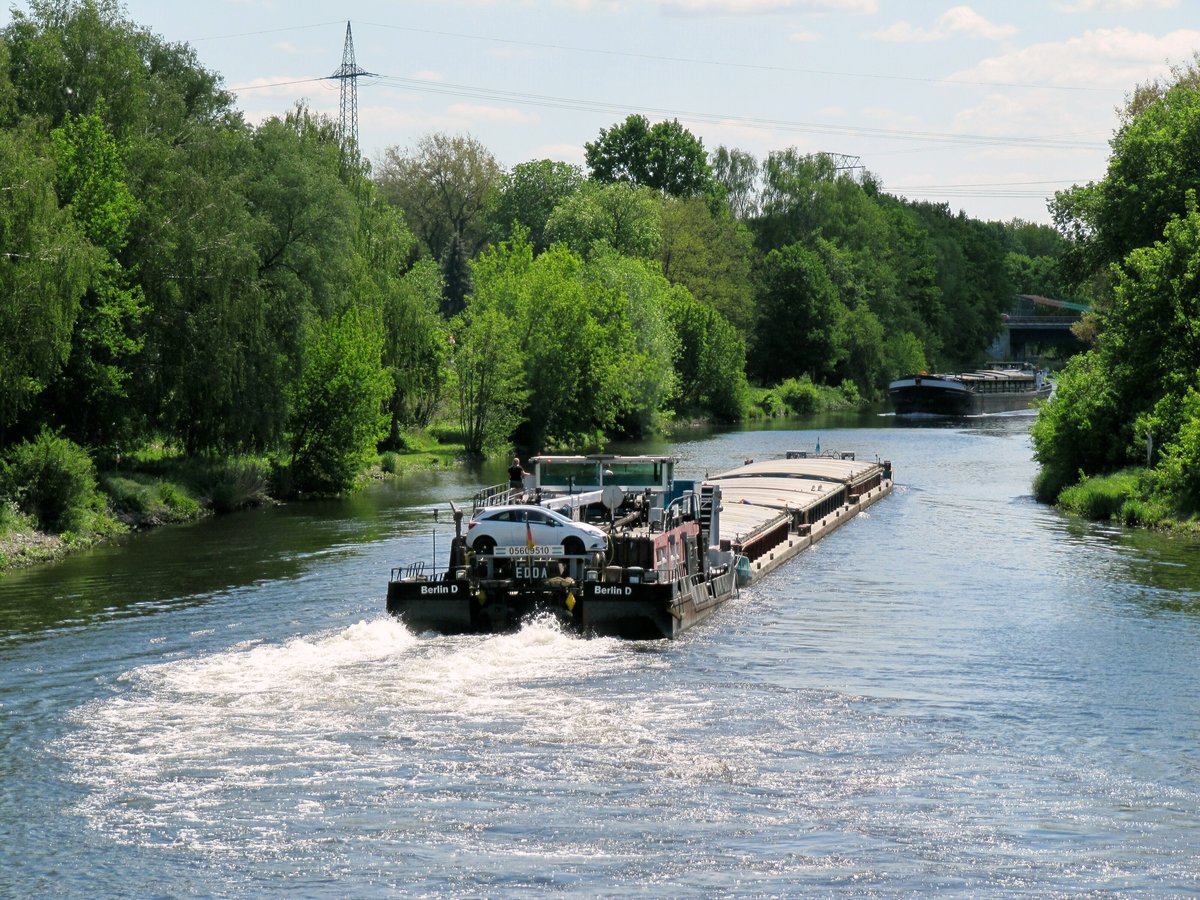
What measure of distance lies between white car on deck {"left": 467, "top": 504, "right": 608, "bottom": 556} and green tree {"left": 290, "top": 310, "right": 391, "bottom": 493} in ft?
95.5

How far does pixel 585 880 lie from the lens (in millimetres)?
17500

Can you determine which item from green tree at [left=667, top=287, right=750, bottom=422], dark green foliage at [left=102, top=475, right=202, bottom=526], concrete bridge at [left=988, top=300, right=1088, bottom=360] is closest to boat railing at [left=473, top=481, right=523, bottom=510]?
dark green foliage at [left=102, top=475, right=202, bottom=526]

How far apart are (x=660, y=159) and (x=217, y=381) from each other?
86.6 metres

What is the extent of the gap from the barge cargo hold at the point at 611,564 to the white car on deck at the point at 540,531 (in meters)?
0.13

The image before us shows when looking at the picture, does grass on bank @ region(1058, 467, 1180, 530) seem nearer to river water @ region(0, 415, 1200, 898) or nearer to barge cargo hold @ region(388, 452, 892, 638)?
river water @ region(0, 415, 1200, 898)

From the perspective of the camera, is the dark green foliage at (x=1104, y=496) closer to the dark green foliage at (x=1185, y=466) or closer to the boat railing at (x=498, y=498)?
the dark green foliage at (x=1185, y=466)

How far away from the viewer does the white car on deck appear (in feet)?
100

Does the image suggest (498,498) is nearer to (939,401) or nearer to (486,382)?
(486,382)

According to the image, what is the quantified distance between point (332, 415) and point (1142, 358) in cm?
3072

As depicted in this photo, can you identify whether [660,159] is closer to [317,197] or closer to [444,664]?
[317,197]

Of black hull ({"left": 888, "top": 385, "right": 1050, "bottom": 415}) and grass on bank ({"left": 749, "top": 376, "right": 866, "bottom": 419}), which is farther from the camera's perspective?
black hull ({"left": 888, "top": 385, "right": 1050, "bottom": 415})

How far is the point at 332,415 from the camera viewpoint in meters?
58.8

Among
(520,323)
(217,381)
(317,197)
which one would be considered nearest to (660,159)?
(520,323)

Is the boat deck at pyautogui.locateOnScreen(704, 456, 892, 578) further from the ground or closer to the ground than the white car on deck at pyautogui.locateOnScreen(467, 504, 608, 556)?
closer to the ground
